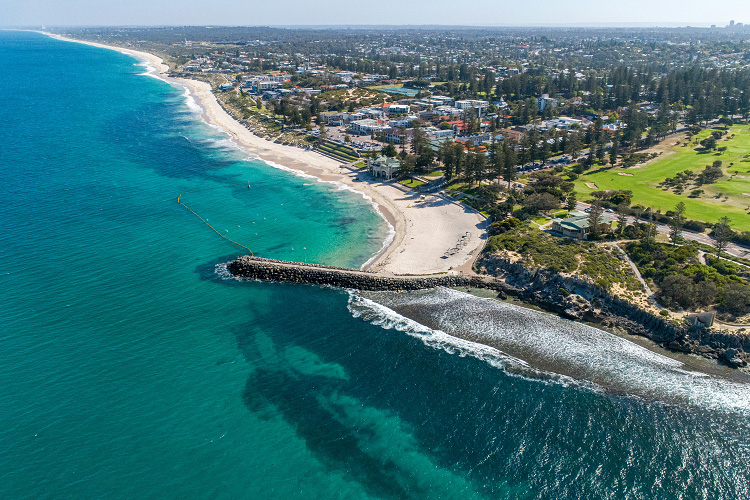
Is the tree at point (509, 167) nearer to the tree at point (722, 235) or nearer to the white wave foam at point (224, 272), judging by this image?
the tree at point (722, 235)

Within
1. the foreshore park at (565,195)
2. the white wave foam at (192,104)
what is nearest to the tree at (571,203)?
the foreshore park at (565,195)

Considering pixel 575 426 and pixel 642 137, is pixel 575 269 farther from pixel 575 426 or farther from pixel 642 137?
pixel 642 137

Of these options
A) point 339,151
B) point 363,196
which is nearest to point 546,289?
point 363,196

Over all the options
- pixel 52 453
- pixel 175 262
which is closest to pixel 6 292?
pixel 175 262

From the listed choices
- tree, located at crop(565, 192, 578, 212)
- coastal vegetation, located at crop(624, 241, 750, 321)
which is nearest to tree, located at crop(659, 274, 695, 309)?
coastal vegetation, located at crop(624, 241, 750, 321)

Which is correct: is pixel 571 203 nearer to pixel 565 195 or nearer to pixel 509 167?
pixel 565 195
